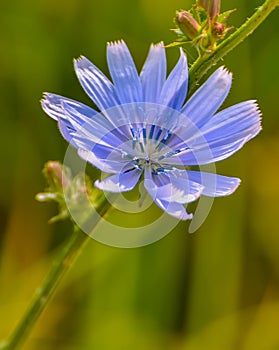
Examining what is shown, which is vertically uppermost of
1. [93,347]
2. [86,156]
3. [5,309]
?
[86,156]

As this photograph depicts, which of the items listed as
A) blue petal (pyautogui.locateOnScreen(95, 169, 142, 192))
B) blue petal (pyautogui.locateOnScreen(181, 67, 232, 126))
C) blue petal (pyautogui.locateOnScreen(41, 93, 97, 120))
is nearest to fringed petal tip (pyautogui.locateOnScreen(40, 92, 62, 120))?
blue petal (pyautogui.locateOnScreen(41, 93, 97, 120))

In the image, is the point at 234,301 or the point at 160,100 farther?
the point at 234,301

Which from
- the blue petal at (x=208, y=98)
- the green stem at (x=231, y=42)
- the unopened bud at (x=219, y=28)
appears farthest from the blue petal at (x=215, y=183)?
the unopened bud at (x=219, y=28)

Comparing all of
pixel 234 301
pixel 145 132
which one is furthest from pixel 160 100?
pixel 234 301

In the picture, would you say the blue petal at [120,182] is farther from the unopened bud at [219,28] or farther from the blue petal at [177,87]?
the unopened bud at [219,28]

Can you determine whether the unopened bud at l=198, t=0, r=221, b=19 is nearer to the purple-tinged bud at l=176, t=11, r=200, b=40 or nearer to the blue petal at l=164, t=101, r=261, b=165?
the purple-tinged bud at l=176, t=11, r=200, b=40

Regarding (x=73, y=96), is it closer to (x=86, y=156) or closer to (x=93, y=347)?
(x=93, y=347)
